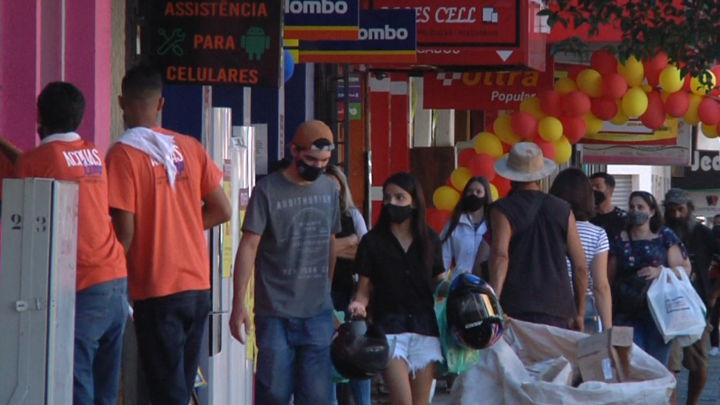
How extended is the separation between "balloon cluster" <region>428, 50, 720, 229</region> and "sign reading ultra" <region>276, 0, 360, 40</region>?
11.4 feet

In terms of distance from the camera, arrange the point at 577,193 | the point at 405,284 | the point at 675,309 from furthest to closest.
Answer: the point at 675,309
the point at 577,193
the point at 405,284

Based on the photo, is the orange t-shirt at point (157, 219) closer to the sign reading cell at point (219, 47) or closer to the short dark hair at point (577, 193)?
the sign reading cell at point (219, 47)

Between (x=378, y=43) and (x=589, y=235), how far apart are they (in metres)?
3.36

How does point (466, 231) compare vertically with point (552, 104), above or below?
below

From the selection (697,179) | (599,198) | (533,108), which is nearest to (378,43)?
(599,198)

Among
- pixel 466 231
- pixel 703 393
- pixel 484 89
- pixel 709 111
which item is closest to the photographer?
pixel 466 231

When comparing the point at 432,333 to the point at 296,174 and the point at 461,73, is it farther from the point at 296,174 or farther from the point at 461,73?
the point at 461,73

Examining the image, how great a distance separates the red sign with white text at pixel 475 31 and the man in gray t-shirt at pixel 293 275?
Result: 5.45 meters

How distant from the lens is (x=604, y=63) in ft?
44.6

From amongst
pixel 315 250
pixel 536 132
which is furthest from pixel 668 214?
pixel 315 250

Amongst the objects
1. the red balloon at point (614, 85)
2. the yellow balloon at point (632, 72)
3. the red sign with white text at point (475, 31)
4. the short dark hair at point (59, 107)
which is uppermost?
the red sign with white text at point (475, 31)

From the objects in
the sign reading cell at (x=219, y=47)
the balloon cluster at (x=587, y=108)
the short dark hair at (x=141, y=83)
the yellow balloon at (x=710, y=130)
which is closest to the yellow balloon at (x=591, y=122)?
the balloon cluster at (x=587, y=108)

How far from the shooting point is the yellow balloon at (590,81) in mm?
13539

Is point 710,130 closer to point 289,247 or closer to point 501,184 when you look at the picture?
point 501,184
